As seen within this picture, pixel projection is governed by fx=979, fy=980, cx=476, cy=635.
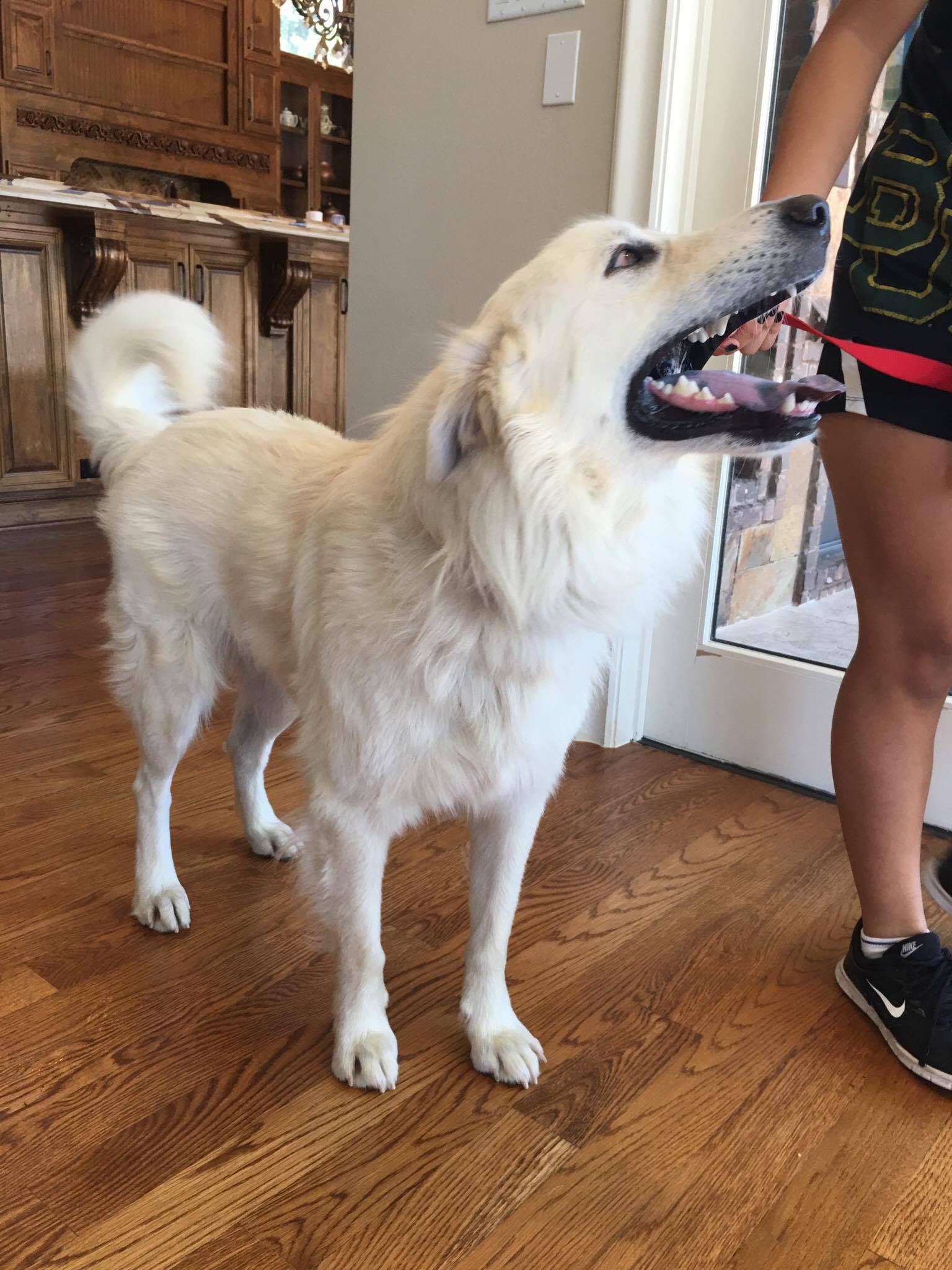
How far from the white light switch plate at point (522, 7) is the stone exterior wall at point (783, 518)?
0.64 m

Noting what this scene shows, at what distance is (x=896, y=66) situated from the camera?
178cm

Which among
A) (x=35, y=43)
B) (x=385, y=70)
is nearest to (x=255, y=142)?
(x=35, y=43)

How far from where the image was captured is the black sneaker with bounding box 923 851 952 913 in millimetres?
1355

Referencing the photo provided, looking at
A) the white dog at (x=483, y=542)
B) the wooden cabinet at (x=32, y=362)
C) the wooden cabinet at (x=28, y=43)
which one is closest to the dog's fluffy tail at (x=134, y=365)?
the white dog at (x=483, y=542)

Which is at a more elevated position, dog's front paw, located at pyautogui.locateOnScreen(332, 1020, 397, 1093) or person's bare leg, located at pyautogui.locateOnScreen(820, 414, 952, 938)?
person's bare leg, located at pyautogui.locateOnScreen(820, 414, 952, 938)

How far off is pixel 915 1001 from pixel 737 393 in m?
0.81

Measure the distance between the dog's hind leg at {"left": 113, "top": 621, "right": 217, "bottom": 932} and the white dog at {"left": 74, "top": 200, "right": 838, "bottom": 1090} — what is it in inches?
2.9

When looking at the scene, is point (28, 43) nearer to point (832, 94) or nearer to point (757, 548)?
point (757, 548)

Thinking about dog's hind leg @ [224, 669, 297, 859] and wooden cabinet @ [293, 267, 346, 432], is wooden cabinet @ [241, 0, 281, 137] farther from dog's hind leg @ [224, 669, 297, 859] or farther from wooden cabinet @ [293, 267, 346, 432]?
dog's hind leg @ [224, 669, 297, 859]

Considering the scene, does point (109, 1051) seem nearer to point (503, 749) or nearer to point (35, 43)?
point (503, 749)

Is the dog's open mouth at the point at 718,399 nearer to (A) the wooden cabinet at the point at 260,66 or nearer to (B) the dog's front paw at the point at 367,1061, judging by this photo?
(B) the dog's front paw at the point at 367,1061

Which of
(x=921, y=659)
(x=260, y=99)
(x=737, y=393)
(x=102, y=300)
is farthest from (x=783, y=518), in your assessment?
(x=260, y=99)

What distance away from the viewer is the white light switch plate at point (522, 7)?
76.1 inches

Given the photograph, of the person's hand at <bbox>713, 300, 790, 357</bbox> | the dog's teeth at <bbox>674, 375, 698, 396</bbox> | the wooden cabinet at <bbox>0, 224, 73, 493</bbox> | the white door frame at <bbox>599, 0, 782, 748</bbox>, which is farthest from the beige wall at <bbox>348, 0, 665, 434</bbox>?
the wooden cabinet at <bbox>0, 224, 73, 493</bbox>
